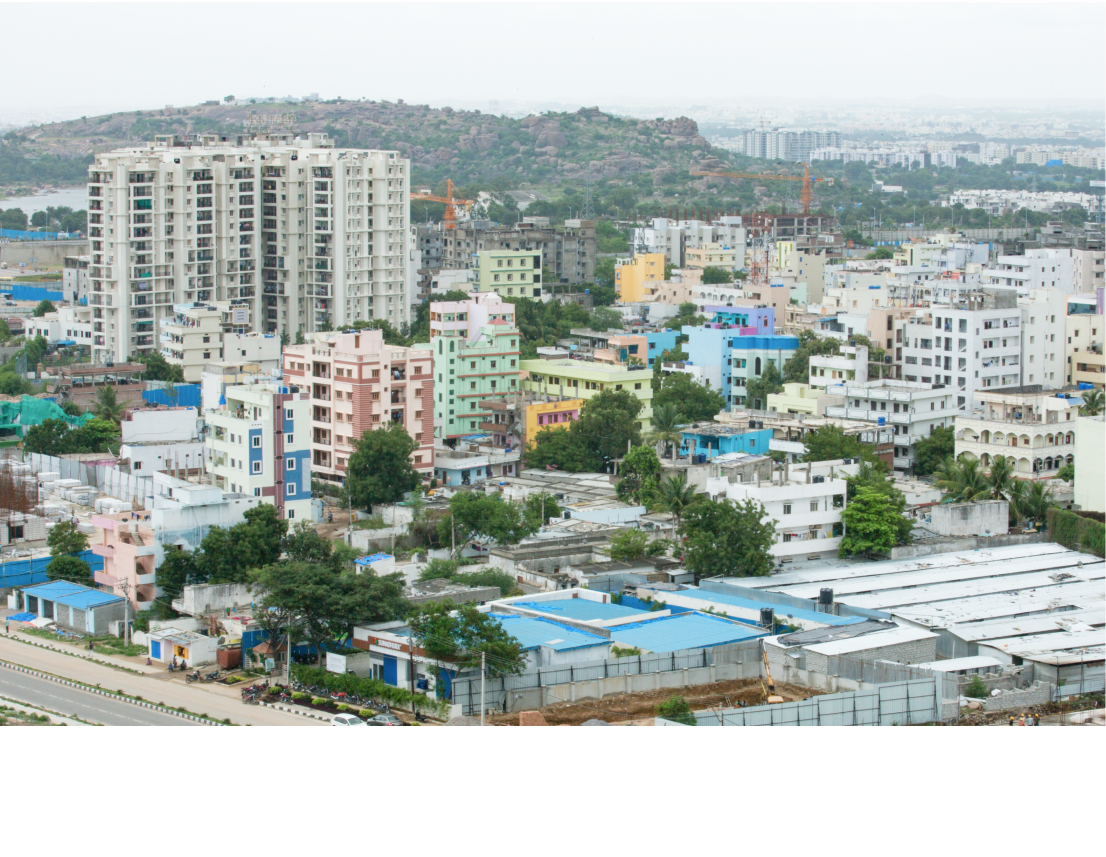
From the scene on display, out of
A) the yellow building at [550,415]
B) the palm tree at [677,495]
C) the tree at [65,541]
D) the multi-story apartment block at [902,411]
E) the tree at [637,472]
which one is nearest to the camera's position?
the tree at [65,541]

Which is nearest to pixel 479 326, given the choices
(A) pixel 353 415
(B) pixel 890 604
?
(A) pixel 353 415

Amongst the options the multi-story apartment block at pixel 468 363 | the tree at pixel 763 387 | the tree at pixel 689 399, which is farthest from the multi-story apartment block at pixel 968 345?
the multi-story apartment block at pixel 468 363

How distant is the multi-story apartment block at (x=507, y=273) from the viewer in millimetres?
17672

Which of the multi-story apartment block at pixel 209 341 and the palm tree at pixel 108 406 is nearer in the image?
the palm tree at pixel 108 406

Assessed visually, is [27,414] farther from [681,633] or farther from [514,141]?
[514,141]

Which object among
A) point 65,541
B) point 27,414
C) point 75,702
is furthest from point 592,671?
point 27,414

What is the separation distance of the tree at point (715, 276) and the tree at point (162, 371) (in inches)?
327

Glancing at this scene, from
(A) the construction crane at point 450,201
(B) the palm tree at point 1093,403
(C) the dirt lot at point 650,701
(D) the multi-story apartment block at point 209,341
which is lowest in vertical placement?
(C) the dirt lot at point 650,701

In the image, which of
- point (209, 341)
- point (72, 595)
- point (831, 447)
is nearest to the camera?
point (72, 595)

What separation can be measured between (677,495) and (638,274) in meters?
11.5

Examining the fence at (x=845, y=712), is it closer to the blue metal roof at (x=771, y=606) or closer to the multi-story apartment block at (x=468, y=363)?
the blue metal roof at (x=771, y=606)

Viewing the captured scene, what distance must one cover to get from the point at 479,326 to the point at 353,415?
203cm

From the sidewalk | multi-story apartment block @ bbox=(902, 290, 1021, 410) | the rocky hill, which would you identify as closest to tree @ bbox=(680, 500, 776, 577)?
the sidewalk

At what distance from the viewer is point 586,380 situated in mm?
12188
